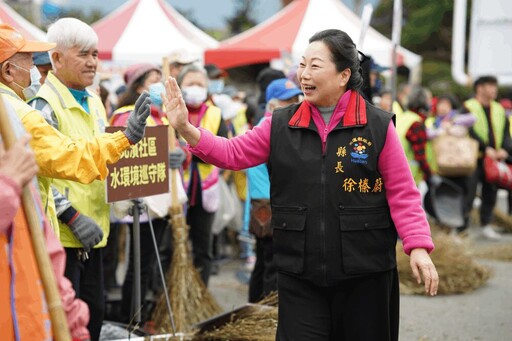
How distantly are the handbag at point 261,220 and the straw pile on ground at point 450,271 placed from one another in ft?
7.63

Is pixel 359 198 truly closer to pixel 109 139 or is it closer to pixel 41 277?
pixel 109 139

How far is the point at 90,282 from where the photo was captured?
477 centimetres

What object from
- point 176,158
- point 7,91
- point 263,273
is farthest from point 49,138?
point 263,273

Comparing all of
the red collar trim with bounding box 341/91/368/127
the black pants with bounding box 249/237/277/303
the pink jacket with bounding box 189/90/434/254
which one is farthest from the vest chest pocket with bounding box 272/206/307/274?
the black pants with bounding box 249/237/277/303

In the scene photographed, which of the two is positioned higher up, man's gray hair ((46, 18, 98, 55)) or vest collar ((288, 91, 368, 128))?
man's gray hair ((46, 18, 98, 55))

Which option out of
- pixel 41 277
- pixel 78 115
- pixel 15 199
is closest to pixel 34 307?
pixel 41 277

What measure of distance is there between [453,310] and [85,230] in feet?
13.1

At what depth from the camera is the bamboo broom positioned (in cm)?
602

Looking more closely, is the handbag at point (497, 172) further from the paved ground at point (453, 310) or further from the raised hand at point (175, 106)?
the raised hand at point (175, 106)

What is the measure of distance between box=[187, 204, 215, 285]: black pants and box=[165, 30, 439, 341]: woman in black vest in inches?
128

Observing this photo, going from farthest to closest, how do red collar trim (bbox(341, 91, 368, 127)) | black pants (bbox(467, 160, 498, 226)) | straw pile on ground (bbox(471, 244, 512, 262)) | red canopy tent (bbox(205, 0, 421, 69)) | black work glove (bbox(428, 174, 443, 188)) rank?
1. red canopy tent (bbox(205, 0, 421, 69))
2. black pants (bbox(467, 160, 498, 226))
3. black work glove (bbox(428, 174, 443, 188))
4. straw pile on ground (bbox(471, 244, 512, 262))
5. red collar trim (bbox(341, 91, 368, 127))

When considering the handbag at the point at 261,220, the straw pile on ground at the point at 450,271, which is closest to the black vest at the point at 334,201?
the handbag at the point at 261,220

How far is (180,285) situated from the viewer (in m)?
6.14

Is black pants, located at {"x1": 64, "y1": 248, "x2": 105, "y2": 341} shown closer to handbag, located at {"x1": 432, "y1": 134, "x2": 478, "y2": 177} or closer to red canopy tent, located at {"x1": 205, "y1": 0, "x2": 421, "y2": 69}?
handbag, located at {"x1": 432, "y1": 134, "x2": 478, "y2": 177}
